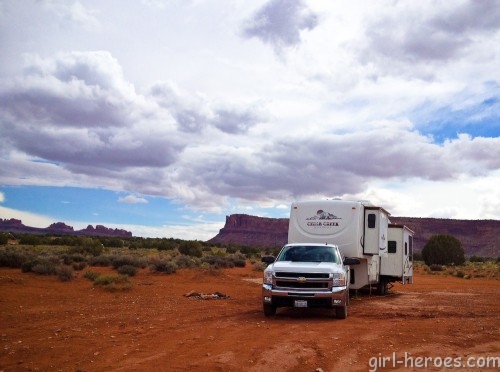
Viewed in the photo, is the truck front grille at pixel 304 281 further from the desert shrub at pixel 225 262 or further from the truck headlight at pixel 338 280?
the desert shrub at pixel 225 262

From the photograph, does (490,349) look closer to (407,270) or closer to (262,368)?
(262,368)

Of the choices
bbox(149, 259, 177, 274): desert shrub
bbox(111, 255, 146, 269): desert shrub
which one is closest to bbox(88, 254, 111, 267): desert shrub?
bbox(111, 255, 146, 269): desert shrub

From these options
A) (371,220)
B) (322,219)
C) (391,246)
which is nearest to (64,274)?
(322,219)

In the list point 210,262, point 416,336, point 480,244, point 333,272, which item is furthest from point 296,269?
point 480,244

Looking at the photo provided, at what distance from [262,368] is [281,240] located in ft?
381

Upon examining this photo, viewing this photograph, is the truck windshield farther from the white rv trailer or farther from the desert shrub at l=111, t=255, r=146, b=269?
the desert shrub at l=111, t=255, r=146, b=269

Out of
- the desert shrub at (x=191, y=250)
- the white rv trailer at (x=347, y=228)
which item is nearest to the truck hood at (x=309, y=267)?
the white rv trailer at (x=347, y=228)

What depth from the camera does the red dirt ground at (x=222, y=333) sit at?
8.00 m

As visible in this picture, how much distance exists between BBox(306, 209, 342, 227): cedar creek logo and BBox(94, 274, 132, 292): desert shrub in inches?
319

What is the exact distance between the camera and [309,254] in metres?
14.1

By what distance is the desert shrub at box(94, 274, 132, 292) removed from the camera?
19.5 m

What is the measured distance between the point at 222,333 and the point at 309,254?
14.7ft

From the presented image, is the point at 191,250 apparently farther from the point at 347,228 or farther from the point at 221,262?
the point at 347,228

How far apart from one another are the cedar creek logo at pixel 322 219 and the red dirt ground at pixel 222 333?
2.76 metres
